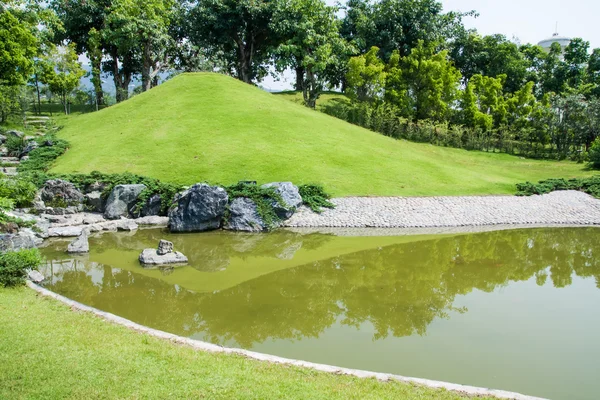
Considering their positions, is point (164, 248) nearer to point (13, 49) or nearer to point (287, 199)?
point (287, 199)

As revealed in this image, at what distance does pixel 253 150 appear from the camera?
26812mm

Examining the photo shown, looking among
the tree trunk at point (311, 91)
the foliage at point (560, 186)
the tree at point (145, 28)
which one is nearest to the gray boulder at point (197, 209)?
the foliage at point (560, 186)

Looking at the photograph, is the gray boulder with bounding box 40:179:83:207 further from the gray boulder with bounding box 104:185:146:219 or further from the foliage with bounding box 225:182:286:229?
the foliage with bounding box 225:182:286:229

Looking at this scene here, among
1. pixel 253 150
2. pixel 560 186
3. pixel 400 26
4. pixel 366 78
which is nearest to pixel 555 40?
pixel 400 26

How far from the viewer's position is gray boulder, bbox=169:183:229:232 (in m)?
19.4

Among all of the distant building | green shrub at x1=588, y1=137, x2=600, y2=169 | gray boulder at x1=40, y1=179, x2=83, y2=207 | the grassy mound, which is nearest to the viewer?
gray boulder at x1=40, y1=179, x2=83, y2=207

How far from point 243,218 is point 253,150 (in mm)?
7899

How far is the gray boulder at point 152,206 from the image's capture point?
69.4 feet

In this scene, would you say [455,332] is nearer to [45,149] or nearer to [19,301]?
[19,301]

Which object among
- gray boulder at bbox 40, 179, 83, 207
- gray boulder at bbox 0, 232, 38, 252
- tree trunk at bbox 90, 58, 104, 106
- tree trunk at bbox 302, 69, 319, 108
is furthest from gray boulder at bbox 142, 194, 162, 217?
tree trunk at bbox 90, 58, 104, 106

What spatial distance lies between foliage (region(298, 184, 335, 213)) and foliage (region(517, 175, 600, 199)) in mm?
11730

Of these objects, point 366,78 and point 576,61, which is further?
point 576,61

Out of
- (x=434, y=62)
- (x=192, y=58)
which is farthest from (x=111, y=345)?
(x=192, y=58)

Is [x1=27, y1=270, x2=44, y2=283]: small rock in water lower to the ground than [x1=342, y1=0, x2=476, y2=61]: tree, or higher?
lower
